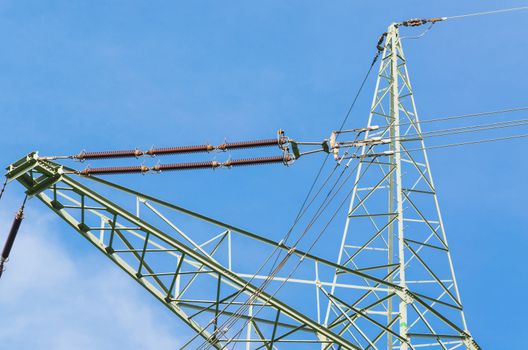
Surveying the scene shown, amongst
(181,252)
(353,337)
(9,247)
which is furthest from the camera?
(353,337)

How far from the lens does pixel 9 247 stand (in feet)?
67.5

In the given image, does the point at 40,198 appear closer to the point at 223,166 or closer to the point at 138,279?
the point at 138,279

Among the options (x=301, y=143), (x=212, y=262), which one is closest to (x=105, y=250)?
(x=212, y=262)

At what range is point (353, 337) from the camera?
2362 cm

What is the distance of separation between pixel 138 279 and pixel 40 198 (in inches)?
119

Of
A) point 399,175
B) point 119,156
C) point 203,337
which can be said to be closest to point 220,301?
point 203,337

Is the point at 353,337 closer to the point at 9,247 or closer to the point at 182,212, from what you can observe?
the point at 182,212

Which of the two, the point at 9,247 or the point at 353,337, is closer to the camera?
the point at 9,247

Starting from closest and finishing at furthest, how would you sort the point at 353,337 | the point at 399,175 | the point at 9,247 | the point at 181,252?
the point at 9,247
the point at 181,252
the point at 353,337
the point at 399,175

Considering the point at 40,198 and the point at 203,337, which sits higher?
the point at 40,198

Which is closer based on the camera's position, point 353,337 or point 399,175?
point 353,337

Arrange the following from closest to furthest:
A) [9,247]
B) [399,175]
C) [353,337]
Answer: [9,247] → [353,337] → [399,175]

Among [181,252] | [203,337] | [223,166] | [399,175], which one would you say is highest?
[399,175]

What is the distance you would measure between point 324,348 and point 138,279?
4778 millimetres
